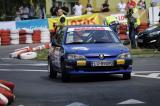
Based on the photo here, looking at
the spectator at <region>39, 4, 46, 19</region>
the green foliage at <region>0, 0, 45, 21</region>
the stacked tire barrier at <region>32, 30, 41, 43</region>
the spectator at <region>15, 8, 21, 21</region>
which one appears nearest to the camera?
the stacked tire barrier at <region>32, 30, 41, 43</region>

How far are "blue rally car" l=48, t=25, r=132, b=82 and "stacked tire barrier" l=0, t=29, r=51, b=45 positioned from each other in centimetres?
1876

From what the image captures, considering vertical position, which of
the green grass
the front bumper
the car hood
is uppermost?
the car hood

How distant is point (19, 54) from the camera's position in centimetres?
2742

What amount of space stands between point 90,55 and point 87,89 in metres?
1.69

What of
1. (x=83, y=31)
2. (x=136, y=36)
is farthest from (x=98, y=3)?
(x=83, y=31)

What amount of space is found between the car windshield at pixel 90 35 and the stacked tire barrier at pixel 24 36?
1861 centimetres

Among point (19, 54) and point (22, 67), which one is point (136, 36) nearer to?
point (19, 54)

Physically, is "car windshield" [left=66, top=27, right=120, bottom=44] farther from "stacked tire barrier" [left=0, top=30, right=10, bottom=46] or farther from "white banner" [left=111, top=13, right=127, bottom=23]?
"white banner" [left=111, top=13, right=127, bottom=23]

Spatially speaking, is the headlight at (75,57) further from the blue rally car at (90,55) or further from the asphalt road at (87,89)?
the asphalt road at (87,89)

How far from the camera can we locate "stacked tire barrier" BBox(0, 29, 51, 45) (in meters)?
36.2

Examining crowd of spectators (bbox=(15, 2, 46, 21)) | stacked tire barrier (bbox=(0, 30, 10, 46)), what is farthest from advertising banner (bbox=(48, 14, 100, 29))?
crowd of spectators (bbox=(15, 2, 46, 21))

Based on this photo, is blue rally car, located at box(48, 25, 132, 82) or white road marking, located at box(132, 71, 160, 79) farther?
white road marking, located at box(132, 71, 160, 79)

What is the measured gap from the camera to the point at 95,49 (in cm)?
1633

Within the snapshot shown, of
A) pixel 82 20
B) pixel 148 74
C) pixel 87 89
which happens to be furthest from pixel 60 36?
pixel 82 20
